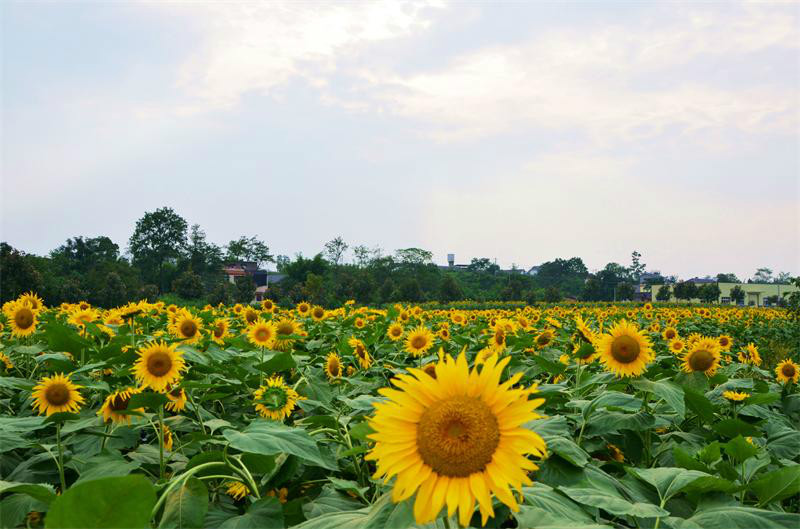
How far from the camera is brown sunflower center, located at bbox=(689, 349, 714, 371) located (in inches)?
124

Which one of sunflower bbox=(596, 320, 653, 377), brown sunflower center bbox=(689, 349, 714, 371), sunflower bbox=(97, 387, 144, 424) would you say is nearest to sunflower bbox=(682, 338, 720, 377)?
brown sunflower center bbox=(689, 349, 714, 371)

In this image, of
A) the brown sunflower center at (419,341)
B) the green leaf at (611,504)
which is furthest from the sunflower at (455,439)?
the brown sunflower center at (419,341)

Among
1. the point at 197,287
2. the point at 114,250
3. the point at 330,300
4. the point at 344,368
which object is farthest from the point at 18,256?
the point at 114,250

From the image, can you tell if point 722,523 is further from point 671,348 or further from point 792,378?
point 671,348

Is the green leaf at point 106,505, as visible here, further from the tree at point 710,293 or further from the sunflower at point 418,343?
the tree at point 710,293

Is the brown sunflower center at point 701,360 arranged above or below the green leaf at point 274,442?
above

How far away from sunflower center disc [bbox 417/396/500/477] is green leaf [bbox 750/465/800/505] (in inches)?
41.2

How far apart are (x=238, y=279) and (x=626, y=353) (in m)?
40.6

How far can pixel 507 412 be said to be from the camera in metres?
1.25

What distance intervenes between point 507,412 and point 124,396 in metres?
1.85

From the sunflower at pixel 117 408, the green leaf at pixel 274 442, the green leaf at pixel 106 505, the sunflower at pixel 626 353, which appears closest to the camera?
the green leaf at pixel 106 505

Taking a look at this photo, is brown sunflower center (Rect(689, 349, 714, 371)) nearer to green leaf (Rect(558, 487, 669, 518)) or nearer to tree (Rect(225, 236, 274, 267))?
green leaf (Rect(558, 487, 669, 518))

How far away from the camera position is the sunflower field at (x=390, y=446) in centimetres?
121

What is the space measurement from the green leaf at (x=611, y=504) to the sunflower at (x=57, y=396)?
2164mm
